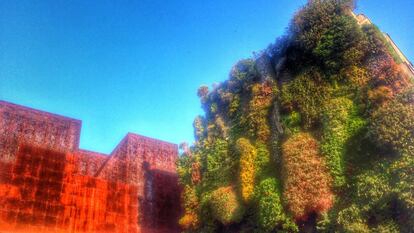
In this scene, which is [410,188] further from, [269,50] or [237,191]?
[269,50]

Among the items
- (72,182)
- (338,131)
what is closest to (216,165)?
(338,131)

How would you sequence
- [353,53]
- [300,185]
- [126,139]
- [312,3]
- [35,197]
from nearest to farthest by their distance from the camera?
1. [300,185]
2. [353,53]
3. [312,3]
4. [35,197]
5. [126,139]

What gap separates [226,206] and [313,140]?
349cm

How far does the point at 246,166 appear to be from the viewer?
12547 millimetres

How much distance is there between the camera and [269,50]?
1387 cm

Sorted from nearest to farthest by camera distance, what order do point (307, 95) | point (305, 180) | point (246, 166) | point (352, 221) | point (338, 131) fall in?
point (352, 221)
point (305, 180)
point (338, 131)
point (307, 95)
point (246, 166)

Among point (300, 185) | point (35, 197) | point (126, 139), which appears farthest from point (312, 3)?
point (35, 197)

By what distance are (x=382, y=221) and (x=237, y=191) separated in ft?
15.7

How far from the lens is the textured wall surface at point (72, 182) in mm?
13680

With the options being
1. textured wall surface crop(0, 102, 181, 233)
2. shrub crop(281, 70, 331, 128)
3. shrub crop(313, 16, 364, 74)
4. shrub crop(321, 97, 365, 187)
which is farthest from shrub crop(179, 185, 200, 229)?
shrub crop(313, 16, 364, 74)

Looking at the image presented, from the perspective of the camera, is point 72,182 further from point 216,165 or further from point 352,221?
point 352,221

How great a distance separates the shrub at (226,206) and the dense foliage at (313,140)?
3 centimetres

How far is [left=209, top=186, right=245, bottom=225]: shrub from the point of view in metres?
12.3

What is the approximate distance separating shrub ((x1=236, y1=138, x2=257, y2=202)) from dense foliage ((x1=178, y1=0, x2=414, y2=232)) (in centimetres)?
3
